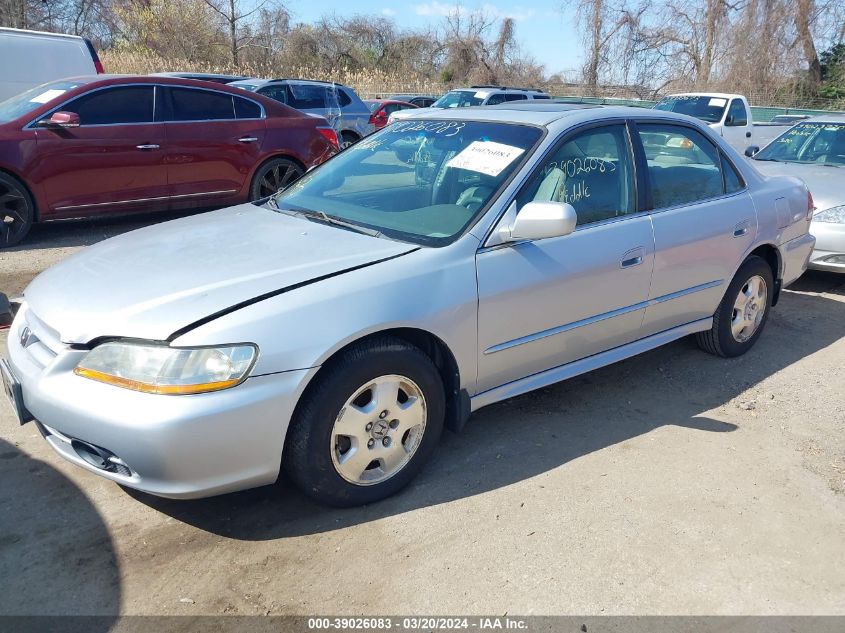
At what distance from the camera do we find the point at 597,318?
3650 millimetres

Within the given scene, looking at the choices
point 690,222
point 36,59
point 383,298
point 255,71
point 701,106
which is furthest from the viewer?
point 255,71

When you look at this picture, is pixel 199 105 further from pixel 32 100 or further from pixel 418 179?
pixel 418 179

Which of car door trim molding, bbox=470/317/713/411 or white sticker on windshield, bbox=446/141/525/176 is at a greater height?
white sticker on windshield, bbox=446/141/525/176

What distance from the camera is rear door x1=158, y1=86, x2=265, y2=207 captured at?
748cm

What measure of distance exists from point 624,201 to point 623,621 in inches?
85.7

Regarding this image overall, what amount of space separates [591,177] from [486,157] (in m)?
0.59

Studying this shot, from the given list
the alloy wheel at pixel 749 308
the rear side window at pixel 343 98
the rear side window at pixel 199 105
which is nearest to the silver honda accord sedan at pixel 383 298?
the alloy wheel at pixel 749 308

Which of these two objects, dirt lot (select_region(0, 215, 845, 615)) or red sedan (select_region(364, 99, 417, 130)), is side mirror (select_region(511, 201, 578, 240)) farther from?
red sedan (select_region(364, 99, 417, 130))

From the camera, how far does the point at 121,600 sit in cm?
245

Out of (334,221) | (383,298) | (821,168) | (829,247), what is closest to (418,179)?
(334,221)

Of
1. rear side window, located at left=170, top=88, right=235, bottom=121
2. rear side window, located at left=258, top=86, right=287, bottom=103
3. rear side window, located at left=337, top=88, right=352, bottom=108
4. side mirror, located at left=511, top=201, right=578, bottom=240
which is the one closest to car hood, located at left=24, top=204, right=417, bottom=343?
side mirror, located at left=511, top=201, right=578, bottom=240

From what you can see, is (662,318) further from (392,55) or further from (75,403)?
(392,55)

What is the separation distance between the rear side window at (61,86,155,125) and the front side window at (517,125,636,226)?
5257mm

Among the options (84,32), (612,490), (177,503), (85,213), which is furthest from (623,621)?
(84,32)
